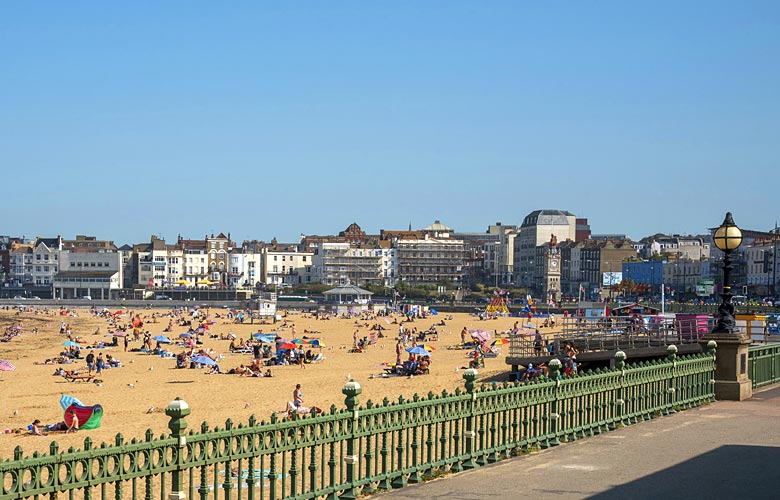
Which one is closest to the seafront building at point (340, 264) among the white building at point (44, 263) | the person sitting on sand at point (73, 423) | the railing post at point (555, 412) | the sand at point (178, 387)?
the white building at point (44, 263)

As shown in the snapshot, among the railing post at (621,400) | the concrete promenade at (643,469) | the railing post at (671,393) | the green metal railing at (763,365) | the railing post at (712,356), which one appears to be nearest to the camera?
the concrete promenade at (643,469)

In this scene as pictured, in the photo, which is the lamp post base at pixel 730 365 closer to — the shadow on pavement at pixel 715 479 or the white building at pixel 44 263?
the shadow on pavement at pixel 715 479

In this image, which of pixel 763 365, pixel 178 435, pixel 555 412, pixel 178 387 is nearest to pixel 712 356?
pixel 763 365

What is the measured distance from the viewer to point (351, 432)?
9.48m

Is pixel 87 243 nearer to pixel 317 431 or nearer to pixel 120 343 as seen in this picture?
pixel 120 343

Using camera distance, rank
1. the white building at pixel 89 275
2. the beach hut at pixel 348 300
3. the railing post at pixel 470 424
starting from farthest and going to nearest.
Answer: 1. the white building at pixel 89 275
2. the beach hut at pixel 348 300
3. the railing post at pixel 470 424

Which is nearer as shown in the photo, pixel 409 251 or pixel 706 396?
pixel 706 396

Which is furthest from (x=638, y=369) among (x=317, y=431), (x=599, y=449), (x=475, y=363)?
(x=475, y=363)

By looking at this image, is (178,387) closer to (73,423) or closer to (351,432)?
(73,423)

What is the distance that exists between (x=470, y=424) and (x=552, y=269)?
175836mm

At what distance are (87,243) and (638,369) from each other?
18197cm

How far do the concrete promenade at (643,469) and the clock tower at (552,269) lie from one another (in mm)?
169514

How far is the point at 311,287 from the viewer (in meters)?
181

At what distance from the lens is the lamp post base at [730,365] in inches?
684
